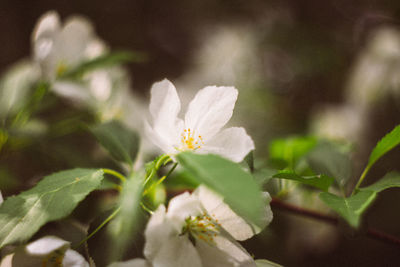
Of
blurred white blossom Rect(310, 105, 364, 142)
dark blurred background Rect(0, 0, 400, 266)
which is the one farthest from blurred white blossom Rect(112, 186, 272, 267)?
blurred white blossom Rect(310, 105, 364, 142)

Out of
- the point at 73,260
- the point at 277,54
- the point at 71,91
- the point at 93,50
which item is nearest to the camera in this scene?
the point at 73,260

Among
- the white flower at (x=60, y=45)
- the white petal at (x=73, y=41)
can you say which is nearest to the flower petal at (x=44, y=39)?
the white flower at (x=60, y=45)

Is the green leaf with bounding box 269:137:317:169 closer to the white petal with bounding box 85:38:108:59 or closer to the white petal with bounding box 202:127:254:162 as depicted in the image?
the white petal with bounding box 202:127:254:162

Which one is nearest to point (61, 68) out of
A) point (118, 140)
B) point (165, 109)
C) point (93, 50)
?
point (93, 50)

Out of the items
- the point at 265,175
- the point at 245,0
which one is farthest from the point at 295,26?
the point at 265,175

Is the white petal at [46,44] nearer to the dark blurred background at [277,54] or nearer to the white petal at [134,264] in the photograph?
the white petal at [134,264]

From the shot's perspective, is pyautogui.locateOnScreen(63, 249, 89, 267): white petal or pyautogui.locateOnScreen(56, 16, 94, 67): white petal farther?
pyautogui.locateOnScreen(56, 16, 94, 67): white petal

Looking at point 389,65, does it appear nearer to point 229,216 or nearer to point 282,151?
point 282,151

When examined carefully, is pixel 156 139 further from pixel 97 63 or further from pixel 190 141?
pixel 97 63
